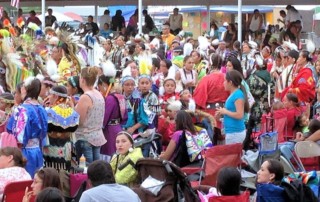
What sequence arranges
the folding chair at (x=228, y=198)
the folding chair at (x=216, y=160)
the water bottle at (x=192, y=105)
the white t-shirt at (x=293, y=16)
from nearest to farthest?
the folding chair at (x=228, y=198)
the folding chair at (x=216, y=160)
the water bottle at (x=192, y=105)
the white t-shirt at (x=293, y=16)

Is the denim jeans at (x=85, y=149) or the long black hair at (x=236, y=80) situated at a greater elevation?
the long black hair at (x=236, y=80)

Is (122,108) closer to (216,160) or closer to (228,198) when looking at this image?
(216,160)

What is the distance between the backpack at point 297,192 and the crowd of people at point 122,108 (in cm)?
17

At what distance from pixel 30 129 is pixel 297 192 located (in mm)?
2671

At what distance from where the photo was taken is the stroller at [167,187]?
7129 mm

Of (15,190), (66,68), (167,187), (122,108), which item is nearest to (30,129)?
(15,190)

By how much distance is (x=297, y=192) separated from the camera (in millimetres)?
7180

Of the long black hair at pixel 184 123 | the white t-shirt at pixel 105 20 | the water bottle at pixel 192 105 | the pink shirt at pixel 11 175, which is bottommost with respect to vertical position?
the pink shirt at pixel 11 175

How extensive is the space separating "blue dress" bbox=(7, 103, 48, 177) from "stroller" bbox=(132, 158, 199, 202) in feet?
4.96

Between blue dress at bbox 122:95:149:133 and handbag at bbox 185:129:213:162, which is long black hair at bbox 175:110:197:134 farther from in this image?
blue dress at bbox 122:95:149:133

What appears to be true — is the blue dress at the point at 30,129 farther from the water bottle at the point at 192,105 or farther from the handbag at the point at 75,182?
the water bottle at the point at 192,105

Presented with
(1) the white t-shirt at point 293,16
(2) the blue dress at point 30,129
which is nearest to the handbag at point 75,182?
(2) the blue dress at point 30,129

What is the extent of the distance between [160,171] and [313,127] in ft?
9.62

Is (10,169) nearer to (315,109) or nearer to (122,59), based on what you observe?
(315,109)
